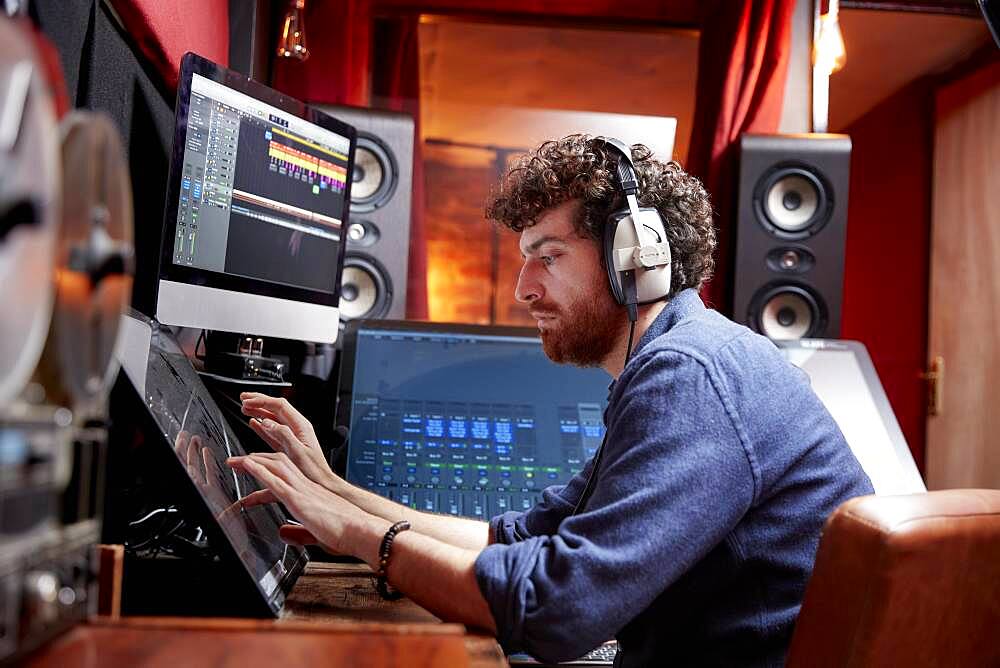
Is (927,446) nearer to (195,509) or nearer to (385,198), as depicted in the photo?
(385,198)

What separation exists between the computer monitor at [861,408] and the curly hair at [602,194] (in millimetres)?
742

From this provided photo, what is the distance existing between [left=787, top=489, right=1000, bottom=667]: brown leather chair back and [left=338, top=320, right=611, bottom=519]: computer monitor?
87 cm

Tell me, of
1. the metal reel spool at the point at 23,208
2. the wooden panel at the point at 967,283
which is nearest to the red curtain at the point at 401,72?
the wooden panel at the point at 967,283

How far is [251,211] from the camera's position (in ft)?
5.17

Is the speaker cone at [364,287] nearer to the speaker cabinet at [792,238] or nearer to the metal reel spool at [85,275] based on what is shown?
the speaker cabinet at [792,238]

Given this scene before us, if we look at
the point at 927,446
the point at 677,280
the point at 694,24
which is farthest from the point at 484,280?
the point at 677,280

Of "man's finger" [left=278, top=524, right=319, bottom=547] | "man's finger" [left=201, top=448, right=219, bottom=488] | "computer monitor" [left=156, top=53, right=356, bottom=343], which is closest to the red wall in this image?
"computer monitor" [left=156, top=53, right=356, bottom=343]

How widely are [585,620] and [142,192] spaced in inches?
44.3

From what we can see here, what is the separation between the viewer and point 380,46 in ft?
12.4

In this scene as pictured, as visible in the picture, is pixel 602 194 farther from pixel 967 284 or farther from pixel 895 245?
pixel 895 245

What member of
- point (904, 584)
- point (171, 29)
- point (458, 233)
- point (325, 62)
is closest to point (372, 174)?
point (171, 29)

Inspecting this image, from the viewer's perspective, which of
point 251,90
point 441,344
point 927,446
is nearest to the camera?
point 251,90

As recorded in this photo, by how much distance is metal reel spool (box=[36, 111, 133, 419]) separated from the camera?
0.47 meters

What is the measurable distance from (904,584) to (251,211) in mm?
1187
